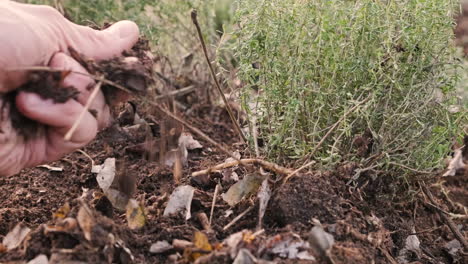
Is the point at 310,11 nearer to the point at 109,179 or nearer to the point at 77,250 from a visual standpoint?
the point at 109,179

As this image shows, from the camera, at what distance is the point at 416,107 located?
178cm

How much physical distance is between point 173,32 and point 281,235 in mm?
1689

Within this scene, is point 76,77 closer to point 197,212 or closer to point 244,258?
point 197,212

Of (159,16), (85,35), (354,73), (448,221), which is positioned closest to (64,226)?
(85,35)

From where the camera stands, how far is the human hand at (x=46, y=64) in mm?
1444

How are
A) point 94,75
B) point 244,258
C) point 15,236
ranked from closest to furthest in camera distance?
point 244,258 → point 94,75 → point 15,236

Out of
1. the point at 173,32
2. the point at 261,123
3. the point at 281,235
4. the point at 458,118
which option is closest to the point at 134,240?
the point at 281,235

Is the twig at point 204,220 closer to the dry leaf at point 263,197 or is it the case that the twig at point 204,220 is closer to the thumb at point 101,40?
the dry leaf at point 263,197

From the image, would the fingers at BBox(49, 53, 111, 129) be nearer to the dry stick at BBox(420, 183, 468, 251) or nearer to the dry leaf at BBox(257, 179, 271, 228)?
the dry leaf at BBox(257, 179, 271, 228)

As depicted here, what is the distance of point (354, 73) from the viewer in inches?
69.2

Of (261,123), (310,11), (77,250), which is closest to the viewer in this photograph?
(77,250)

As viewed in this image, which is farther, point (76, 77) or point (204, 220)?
point (204, 220)

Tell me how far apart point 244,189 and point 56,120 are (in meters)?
0.54

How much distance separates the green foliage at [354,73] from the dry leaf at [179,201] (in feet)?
1.03
